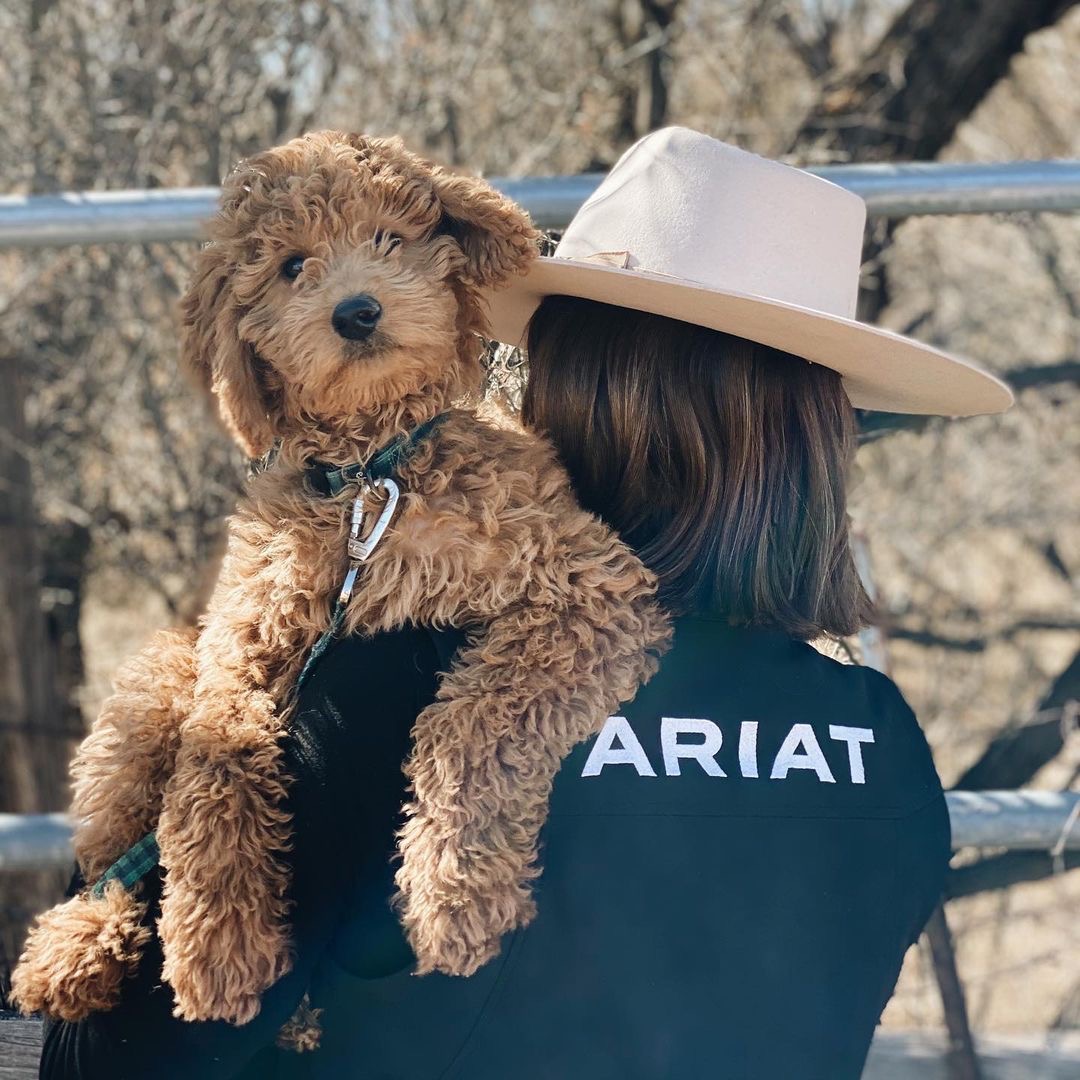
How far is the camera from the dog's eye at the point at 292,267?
1.50 metres

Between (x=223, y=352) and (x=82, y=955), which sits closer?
(x=82, y=955)

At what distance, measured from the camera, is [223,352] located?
1.52m

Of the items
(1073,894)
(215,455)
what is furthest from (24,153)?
(1073,894)

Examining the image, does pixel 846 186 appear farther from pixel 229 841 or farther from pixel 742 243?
pixel 229 841

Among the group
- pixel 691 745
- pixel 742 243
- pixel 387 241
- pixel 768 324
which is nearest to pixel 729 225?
pixel 742 243

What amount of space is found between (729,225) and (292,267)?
0.61 metres

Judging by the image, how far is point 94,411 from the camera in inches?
221

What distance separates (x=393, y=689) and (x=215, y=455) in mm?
3925

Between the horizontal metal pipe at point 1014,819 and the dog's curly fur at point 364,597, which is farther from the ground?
the dog's curly fur at point 364,597

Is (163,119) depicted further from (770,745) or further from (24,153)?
(770,745)

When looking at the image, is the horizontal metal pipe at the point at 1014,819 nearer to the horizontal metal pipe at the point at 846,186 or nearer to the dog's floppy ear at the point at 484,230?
the horizontal metal pipe at the point at 846,186

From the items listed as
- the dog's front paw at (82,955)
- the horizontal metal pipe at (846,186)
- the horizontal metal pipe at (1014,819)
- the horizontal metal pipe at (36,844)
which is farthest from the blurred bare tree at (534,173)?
the dog's front paw at (82,955)

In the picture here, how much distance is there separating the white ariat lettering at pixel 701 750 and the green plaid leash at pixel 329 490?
0.30 meters

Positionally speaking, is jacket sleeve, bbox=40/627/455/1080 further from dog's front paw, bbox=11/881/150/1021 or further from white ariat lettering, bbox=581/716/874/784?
white ariat lettering, bbox=581/716/874/784
